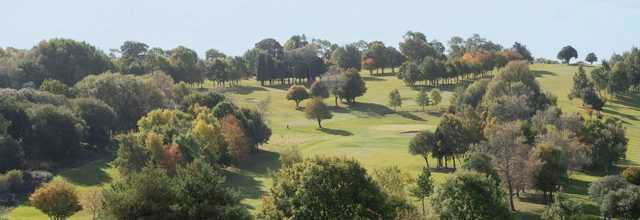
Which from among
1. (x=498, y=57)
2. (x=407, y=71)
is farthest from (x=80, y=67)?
(x=498, y=57)

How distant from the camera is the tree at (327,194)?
4419 cm

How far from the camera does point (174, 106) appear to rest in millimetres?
113188

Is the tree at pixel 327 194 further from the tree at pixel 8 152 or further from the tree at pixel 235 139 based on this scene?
the tree at pixel 8 152

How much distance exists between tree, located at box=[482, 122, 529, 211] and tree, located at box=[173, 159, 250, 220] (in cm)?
3402

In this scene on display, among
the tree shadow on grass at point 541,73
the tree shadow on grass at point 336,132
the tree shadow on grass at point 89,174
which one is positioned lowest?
the tree shadow on grass at point 89,174

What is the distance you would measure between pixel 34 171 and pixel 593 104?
9155cm

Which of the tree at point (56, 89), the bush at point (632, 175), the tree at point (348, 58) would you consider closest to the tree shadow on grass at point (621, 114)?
the bush at point (632, 175)

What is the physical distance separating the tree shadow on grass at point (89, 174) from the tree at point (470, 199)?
3734 centimetres

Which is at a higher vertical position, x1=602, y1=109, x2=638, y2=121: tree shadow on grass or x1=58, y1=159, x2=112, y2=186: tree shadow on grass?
x1=602, y1=109, x2=638, y2=121: tree shadow on grass

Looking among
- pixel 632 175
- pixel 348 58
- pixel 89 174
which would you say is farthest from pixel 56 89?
pixel 348 58

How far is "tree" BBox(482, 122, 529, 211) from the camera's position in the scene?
2618 inches

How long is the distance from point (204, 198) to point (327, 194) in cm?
865

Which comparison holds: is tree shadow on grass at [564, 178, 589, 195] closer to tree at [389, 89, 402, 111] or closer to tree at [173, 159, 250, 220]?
tree at [173, 159, 250, 220]

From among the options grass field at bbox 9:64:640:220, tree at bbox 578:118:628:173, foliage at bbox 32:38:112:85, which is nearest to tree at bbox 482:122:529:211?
grass field at bbox 9:64:640:220
